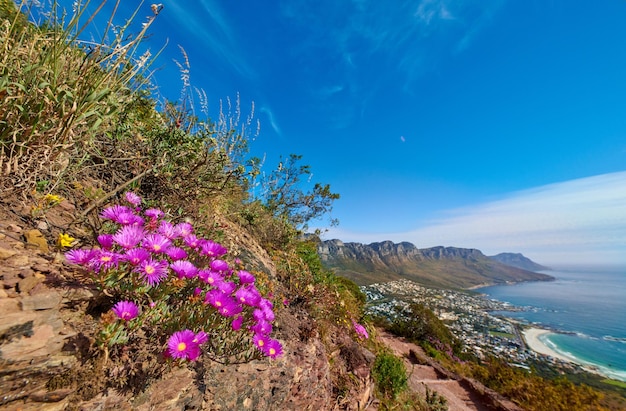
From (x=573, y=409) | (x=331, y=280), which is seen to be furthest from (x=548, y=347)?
(x=331, y=280)

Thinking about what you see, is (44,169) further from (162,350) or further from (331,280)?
(331,280)

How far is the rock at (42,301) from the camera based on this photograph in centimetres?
139

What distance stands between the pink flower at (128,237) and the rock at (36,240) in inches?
29.2

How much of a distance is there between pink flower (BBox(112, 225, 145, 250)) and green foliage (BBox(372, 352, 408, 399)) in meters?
4.82

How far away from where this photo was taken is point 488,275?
18250 centimetres

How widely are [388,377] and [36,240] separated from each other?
5537 mm

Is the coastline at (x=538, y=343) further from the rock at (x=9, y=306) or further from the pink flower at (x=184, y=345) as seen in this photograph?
the rock at (x=9, y=306)

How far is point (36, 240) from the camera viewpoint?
186 cm

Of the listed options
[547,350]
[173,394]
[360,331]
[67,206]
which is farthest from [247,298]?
[547,350]

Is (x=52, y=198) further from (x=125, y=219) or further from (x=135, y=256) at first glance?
(x=135, y=256)

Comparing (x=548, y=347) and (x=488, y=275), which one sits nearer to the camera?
(x=548, y=347)

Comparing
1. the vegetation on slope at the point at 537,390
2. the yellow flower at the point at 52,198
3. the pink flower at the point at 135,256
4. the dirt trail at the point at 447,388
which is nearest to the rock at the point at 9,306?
the pink flower at the point at 135,256

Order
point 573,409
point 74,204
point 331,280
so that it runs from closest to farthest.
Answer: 1. point 74,204
2. point 331,280
3. point 573,409

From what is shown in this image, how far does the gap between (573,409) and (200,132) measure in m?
13.7
